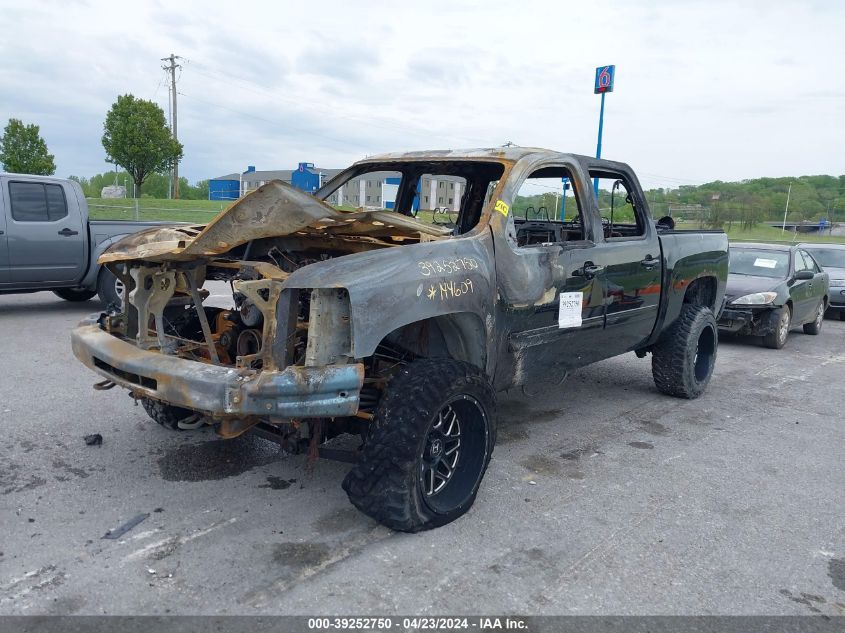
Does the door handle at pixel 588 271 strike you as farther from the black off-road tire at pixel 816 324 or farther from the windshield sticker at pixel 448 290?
the black off-road tire at pixel 816 324

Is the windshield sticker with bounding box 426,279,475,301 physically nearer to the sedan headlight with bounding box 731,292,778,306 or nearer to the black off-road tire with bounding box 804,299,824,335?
the sedan headlight with bounding box 731,292,778,306

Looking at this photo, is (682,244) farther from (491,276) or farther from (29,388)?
(29,388)

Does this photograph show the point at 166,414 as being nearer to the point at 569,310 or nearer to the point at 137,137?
the point at 569,310

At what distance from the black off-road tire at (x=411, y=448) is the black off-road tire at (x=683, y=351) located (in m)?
3.07

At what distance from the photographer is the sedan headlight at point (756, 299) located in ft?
30.2

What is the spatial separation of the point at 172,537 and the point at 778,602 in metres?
2.74

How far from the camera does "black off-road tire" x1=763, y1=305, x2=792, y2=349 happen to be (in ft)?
30.5

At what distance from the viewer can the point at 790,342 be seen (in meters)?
10.2

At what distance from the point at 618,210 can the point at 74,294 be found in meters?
8.21

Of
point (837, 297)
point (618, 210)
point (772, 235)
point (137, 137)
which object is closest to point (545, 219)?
point (618, 210)

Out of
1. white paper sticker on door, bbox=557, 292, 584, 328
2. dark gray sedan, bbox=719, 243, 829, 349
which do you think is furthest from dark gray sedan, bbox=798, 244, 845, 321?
white paper sticker on door, bbox=557, 292, 584, 328

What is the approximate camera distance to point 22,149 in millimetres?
39188

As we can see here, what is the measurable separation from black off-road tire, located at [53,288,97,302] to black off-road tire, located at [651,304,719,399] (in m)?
8.19

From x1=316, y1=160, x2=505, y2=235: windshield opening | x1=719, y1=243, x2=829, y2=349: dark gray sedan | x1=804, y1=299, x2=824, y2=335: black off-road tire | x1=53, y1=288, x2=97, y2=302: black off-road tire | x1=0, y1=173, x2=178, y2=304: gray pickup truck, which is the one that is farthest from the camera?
x1=804, y1=299, x2=824, y2=335: black off-road tire
